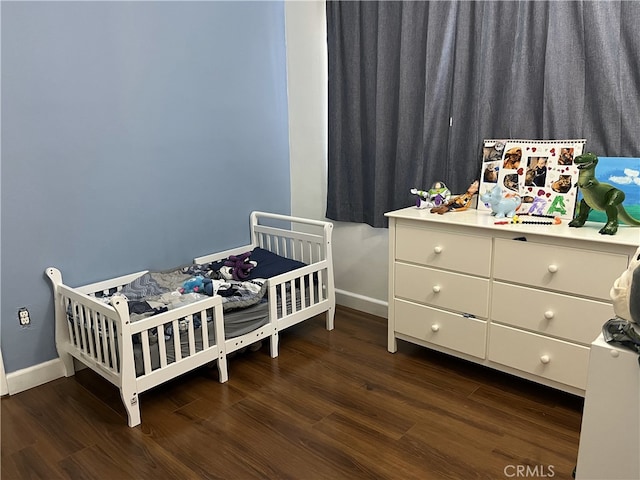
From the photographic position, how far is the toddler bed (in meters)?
2.25

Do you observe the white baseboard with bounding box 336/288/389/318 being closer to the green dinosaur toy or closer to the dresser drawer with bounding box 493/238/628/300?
the dresser drawer with bounding box 493/238/628/300

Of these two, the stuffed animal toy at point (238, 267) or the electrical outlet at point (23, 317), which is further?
the stuffed animal toy at point (238, 267)

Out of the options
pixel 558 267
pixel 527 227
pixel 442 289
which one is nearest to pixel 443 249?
pixel 442 289

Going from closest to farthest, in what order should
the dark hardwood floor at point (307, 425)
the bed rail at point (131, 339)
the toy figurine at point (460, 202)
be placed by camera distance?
the dark hardwood floor at point (307, 425) → the bed rail at point (131, 339) → the toy figurine at point (460, 202)

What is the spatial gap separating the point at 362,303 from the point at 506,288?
4.30 feet

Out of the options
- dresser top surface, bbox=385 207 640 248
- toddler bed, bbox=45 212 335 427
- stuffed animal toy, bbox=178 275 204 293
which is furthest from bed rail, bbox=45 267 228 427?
dresser top surface, bbox=385 207 640 248

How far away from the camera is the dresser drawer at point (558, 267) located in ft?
6.66

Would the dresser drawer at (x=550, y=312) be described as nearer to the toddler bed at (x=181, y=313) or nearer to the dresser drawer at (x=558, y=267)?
the dresser drawer at (x=558, y=267)

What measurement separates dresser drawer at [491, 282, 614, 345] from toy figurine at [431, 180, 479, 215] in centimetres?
49

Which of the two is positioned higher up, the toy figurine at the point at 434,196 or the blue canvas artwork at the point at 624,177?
the blue canvas artwork at the point at 624,177

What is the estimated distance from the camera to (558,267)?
216 centimetres

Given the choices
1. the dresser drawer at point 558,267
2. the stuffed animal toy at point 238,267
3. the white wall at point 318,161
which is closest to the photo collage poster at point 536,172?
the dresser drawer at point 558,267

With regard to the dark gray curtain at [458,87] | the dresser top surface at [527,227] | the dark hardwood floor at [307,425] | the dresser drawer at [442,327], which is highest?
the dark gray curtain at [458,87]

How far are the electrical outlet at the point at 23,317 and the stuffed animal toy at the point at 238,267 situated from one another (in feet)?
3.35
